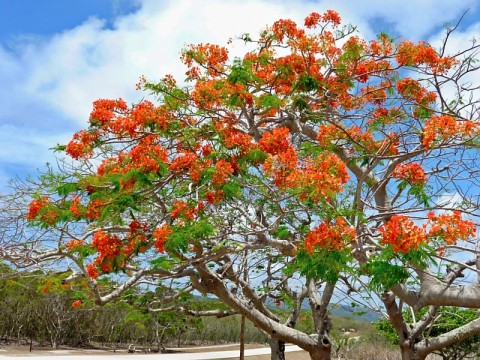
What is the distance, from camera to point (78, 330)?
26906 millimetres

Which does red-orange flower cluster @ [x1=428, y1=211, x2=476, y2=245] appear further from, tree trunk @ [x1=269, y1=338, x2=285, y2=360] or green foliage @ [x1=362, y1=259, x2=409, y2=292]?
tree trunk @ [x1=269, y1=338, x2=285, y2=360]

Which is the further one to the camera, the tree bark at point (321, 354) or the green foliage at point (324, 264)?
the tree bark at point (321, 354)

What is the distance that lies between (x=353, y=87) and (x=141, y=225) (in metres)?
3.82

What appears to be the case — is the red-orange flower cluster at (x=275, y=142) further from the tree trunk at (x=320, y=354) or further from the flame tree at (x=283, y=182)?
the tree trunk at (x=320, y=354)

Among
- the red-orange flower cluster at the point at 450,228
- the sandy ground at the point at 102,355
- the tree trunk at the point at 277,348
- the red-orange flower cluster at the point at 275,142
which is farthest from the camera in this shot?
the sandy ground at the point at 102,355

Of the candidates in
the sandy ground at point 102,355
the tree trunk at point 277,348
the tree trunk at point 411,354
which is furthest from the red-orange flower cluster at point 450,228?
the sandy ground at point 102,355

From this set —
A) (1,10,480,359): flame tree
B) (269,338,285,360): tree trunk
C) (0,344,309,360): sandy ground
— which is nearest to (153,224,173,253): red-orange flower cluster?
(1,10,480,359): flame tree

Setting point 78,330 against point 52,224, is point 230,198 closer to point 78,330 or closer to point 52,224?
point 52,224

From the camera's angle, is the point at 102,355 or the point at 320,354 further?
the point at 102,355

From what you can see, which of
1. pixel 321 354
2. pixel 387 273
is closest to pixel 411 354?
pixel 321 354

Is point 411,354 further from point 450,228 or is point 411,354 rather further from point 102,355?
point 102,355

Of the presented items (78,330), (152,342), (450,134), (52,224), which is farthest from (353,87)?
(152,342)

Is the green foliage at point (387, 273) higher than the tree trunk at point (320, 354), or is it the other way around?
the green foliage at point (387, 273)

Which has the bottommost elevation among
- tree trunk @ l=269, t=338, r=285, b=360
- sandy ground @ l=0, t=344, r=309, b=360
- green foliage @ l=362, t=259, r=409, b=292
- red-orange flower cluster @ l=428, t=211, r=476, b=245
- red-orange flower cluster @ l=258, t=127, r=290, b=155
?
sandy ground @ l=0, t=344, r=309, b=360
